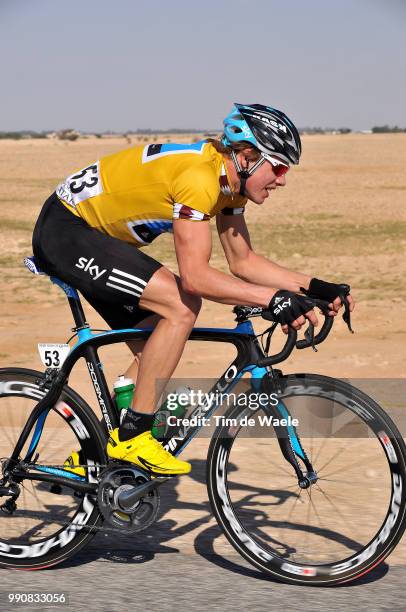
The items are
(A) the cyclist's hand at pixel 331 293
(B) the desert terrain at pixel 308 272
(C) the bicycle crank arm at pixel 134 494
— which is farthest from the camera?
(B) the desert terrain at pixel 308 272

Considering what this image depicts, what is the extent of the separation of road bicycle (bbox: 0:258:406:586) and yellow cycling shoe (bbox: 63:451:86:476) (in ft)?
0.07

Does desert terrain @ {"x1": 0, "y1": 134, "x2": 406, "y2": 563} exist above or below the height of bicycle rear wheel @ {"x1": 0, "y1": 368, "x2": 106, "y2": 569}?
above

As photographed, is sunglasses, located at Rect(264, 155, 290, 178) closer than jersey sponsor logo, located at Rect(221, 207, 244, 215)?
Yes

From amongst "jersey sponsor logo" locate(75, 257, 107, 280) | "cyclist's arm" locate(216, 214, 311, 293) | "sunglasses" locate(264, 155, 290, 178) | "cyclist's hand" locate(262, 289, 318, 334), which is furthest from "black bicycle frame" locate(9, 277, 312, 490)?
"sunglasses" locate(264, 155, 290, 178)

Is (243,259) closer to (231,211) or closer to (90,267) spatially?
(231,211)

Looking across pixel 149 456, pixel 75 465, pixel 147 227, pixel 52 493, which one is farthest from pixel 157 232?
pixel 52 493

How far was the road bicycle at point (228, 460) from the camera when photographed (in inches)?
175

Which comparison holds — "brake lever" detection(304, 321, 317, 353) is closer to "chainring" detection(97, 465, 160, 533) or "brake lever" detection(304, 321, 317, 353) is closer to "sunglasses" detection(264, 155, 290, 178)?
"sunglasses" detection(264, 155, 290, 178)

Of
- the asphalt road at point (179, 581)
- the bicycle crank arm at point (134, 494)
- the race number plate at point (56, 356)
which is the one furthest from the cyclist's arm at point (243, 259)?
the asphalt road at point (179, 581)

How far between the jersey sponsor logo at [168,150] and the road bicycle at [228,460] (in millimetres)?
639

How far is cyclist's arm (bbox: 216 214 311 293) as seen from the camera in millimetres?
4828

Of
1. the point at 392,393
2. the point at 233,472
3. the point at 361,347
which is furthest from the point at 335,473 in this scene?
the point at 361,347

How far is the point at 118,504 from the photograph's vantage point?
457cm

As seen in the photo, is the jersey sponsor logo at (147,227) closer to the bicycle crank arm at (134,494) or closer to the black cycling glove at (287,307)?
the black cycling glove at (287,307)
